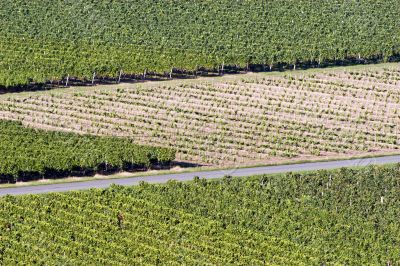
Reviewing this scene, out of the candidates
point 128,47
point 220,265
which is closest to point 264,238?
point 220,265

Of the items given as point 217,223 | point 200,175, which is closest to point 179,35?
point 200,175

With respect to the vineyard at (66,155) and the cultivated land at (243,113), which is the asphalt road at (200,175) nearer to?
the cultivated land at (243,113)

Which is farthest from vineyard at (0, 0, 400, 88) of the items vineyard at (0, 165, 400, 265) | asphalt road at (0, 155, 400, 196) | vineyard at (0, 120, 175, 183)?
vineyard at (0, 165, 400, 265)

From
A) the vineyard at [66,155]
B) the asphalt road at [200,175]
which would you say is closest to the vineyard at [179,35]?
the vineyard at [66,155]

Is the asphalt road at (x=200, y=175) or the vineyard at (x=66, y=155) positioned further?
the vineyard at (x=66, y=155)

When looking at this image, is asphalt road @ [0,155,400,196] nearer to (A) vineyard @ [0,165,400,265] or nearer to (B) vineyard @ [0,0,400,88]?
(A) vineyard @ [0,165,400,265]

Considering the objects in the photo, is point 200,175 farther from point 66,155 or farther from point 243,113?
point 66,155

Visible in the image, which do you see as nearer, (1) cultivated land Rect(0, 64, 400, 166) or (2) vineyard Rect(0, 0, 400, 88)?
(1) cultivated land Rect(0, 64, 400, 166)

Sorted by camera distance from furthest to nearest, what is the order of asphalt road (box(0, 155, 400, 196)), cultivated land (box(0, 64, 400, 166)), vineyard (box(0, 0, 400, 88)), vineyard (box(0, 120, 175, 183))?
1. vineyard (box(0, 0, 400, 88))
2. cultivated land (box(0, 64, 400, 166))
3. vineyard (box(0, 120, 175, 183))
4. asphalt road (box(0, 155, 400, 196))
